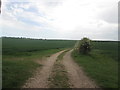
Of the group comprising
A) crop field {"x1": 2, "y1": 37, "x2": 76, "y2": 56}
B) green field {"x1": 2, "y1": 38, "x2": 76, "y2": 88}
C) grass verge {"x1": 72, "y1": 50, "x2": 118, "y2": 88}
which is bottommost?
grass verge {"x1": 72, "y1": 50, "x2": 118, "y2": 88}

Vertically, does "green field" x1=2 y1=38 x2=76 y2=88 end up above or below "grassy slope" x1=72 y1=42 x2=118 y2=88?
above

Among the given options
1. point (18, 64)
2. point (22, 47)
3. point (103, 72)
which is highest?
point (22, 47)

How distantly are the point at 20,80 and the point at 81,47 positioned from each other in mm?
23540

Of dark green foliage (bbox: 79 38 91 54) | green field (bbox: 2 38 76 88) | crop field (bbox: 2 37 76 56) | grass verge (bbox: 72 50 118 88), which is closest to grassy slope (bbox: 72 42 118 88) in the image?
grass verge (bbox: 72 50 118 88)

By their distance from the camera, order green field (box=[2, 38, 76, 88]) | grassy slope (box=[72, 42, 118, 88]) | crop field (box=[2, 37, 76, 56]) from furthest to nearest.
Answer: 1. crop field (box=[2, 37, 76, 56])
2. grassy slope (box=[72, 42, 118, 88])
3. green field (box=[2, 38, 76, 88])

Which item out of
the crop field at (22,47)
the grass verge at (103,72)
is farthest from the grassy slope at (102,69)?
the crop field at (22,47)

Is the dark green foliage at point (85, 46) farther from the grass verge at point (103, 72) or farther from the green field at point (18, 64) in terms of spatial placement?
the grass verge at point (103, 72)

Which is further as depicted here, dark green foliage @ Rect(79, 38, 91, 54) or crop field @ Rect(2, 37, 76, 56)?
dark green foliage @ Rect(79, 38, 91, 54)

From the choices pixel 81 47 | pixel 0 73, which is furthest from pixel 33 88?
pixel 81 47

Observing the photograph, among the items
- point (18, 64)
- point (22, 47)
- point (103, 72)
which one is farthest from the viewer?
point (22, 47)

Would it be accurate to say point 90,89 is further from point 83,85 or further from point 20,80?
point 20,80

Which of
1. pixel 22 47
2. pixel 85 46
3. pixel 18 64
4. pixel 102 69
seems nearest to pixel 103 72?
pixel 102 69

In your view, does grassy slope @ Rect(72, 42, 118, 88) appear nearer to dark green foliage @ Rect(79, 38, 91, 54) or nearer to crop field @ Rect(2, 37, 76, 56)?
dark green foliage @ Rect(79, 38, 91, 54)

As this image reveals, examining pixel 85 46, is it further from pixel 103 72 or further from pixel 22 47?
pixel 22 47
